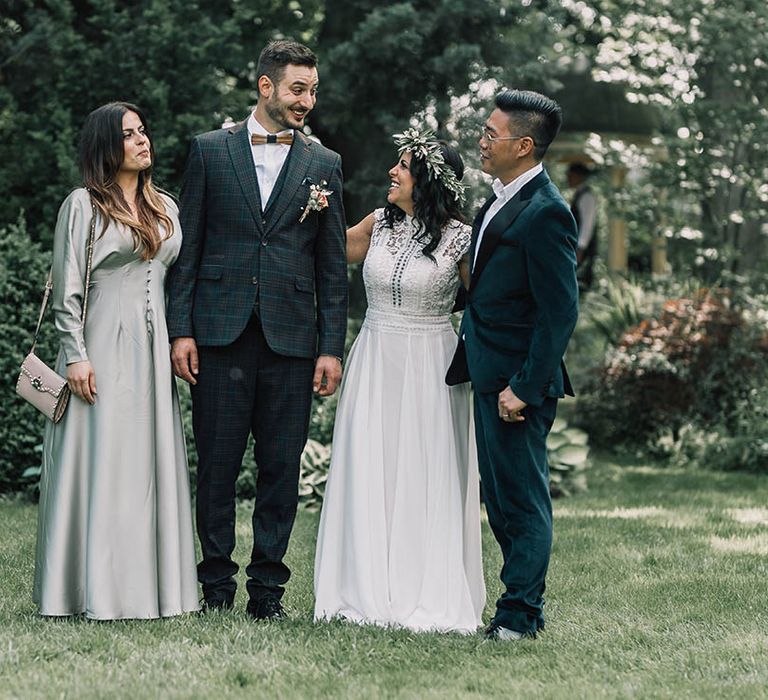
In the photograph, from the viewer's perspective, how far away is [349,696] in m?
3.90

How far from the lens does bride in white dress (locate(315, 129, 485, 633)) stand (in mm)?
4871

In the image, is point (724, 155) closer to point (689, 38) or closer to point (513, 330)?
point (689, 38)

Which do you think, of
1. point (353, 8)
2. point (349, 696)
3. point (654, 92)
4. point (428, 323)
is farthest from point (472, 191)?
point (349, 696)

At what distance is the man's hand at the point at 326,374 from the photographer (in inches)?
196

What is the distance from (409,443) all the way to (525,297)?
815 mm

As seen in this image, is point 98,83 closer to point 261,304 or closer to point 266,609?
point 261,304

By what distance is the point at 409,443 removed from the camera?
16.2 feet

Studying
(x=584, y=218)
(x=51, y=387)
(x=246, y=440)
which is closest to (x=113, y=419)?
(x=51, y=387)

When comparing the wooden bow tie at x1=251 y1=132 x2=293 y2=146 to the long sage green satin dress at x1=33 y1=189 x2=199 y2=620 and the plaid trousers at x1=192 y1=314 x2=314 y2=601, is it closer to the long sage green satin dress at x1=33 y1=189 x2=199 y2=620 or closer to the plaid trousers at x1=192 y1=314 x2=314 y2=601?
the long sage green satin dress at x1=33 y1=189 x2=199 y2=620

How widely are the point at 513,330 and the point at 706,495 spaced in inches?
176

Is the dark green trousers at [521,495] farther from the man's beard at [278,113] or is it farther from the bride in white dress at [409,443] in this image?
the man's beard at [278,113]

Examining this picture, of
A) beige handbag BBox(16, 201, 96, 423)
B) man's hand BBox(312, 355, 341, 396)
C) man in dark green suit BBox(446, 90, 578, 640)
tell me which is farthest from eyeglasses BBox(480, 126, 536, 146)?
beige handbag BBox(16, 201, 96, 423)

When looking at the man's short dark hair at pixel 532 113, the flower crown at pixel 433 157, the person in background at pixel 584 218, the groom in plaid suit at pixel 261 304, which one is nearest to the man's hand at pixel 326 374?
the groom in plaid suit at pixel 261 304

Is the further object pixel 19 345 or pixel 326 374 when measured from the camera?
pixel 19 345
